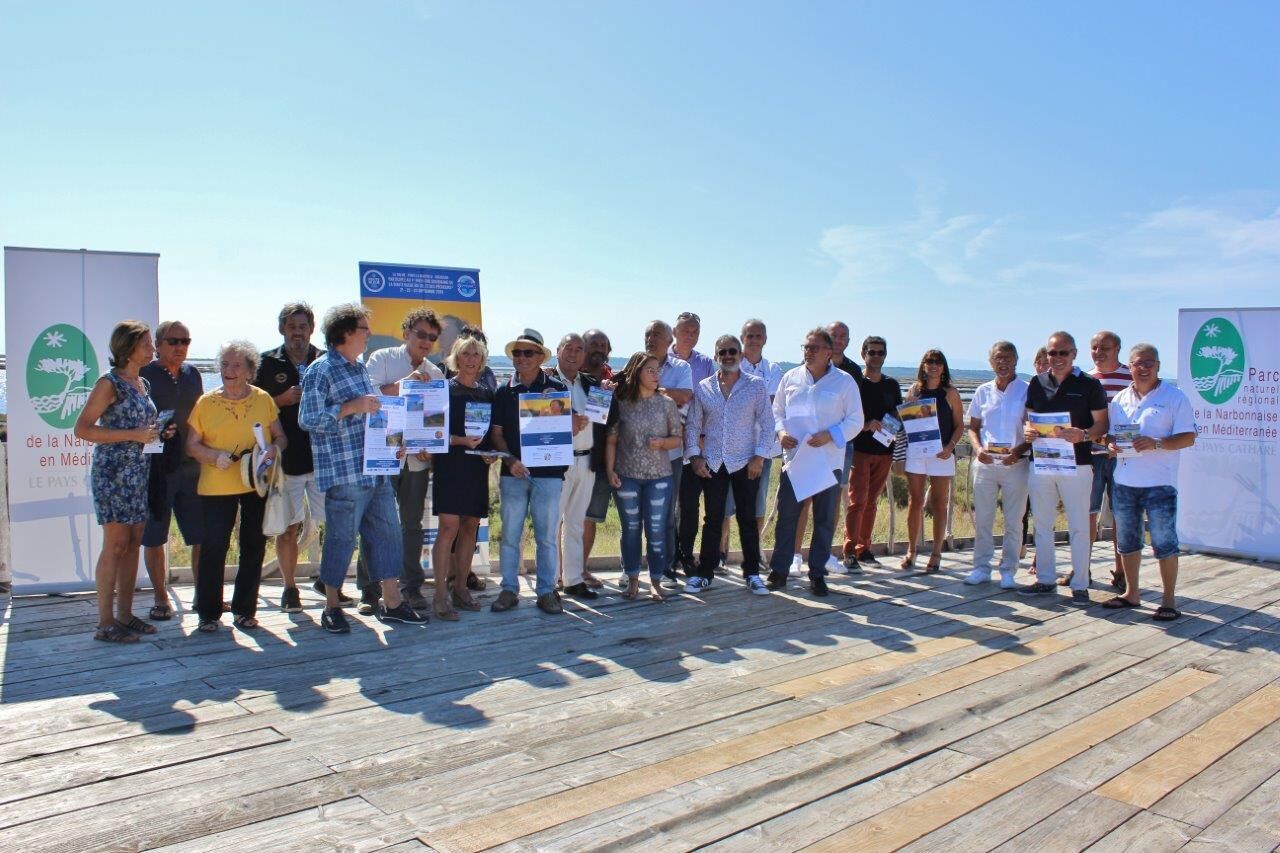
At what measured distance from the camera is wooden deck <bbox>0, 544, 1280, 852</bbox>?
123 inches

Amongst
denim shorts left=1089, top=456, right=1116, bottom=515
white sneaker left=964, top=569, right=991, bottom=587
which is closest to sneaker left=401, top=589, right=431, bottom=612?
white sneaker left=964, top=569, right=991, bottom=587

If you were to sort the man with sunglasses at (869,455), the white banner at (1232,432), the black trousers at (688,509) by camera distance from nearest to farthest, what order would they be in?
the black trousers at (688,509) < the man with sunglasses at (869,455) < the white banner at (1232,432)

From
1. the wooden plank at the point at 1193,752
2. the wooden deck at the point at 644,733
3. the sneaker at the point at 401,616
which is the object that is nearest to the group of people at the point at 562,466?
the sneaker at the point at 401,616

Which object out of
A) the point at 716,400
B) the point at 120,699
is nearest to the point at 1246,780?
the point at 716,400

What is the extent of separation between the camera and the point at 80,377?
6.24 m

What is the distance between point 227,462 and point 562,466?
1971mm

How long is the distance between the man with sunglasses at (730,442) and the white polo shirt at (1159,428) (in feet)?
7.92

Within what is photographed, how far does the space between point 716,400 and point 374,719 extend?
3.47m

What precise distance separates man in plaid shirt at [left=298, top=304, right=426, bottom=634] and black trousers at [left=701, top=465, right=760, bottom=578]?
218 centimetres

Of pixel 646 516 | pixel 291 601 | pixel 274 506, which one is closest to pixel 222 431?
pixel 274 506

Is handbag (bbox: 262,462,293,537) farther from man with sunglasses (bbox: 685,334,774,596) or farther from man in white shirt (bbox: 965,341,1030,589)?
man in white shirt (bbox: 965,341,1030,589)

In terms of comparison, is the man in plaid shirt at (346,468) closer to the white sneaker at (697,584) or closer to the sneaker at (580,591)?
the sneaker at (580,591)

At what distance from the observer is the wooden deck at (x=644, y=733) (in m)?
3.11

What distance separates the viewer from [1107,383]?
7.50 m
